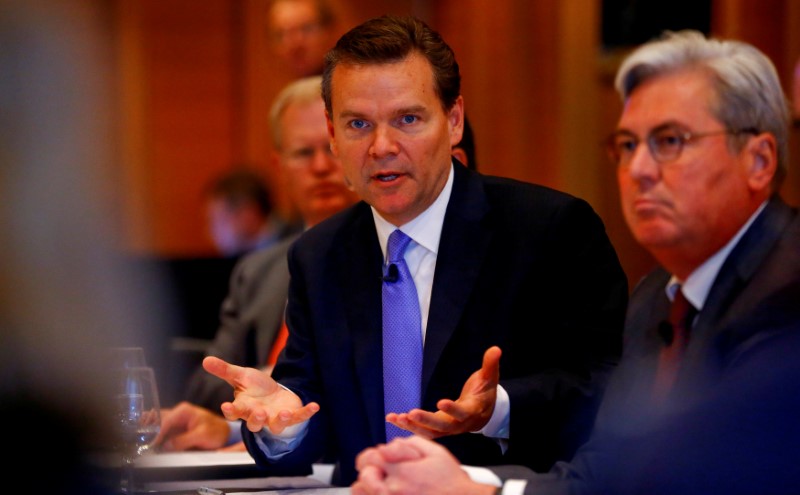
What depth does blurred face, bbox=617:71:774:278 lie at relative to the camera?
2289mm

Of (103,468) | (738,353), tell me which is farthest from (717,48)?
(103,468)

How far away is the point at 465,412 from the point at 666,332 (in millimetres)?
813

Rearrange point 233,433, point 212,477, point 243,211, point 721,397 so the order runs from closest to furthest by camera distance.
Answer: point 721,397, point 212,477, point 233,433, point 243,211

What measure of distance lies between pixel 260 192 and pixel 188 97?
1.44m

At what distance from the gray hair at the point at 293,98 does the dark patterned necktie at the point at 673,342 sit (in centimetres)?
110

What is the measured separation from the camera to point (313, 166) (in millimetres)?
2924

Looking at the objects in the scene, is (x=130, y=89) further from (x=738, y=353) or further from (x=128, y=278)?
(x=738, y=353)

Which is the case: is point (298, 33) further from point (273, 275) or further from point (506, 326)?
point (506, 326)

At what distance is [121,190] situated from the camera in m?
7.06

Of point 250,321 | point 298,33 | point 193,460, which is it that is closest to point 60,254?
point 250,321

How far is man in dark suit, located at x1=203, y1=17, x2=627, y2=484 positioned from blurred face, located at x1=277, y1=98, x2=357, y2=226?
3.44ft

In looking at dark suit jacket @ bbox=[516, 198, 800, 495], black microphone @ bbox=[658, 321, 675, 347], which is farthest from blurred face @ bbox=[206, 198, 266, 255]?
black microphone @ bbox=[658, 321, 675, 347]

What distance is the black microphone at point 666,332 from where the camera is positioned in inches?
86.7

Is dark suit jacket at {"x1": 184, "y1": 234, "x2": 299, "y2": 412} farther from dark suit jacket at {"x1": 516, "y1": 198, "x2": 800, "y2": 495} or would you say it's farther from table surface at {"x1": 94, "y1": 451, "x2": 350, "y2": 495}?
dark suit jacket at {"x1": 516, "y1": 198, "x2": 800, "y2": 495}
